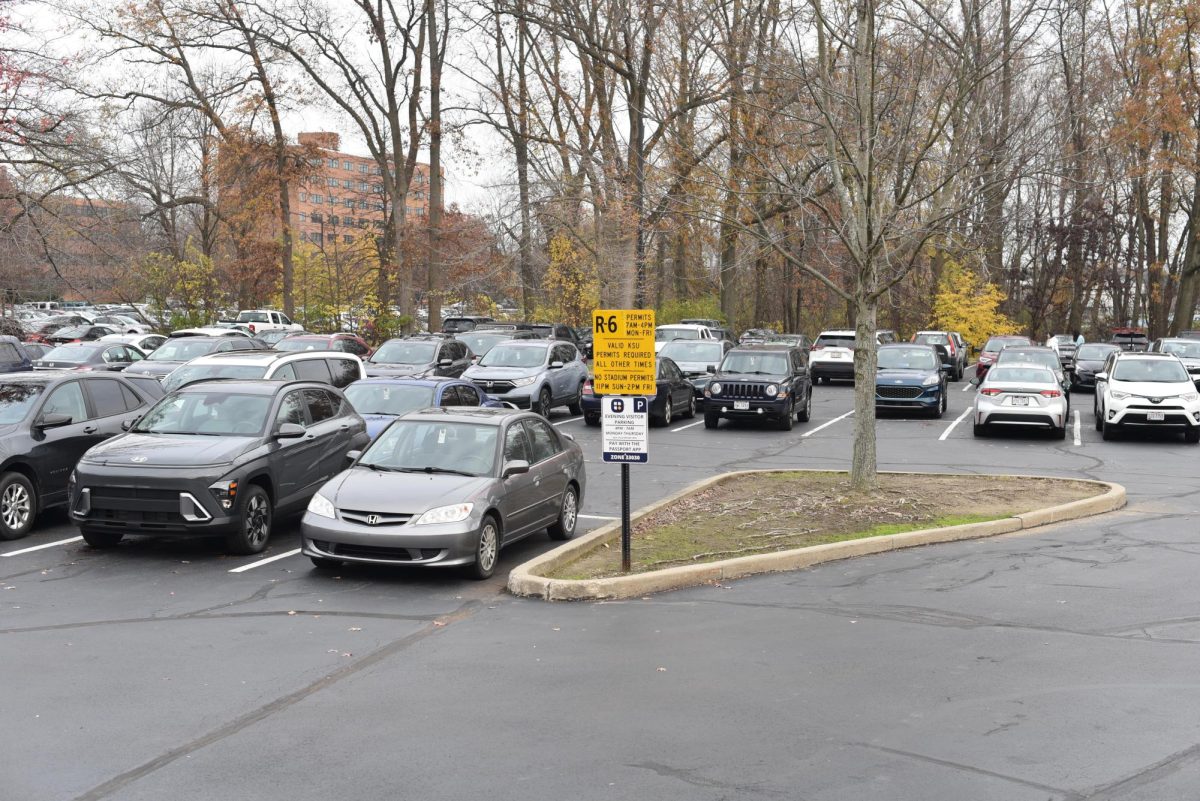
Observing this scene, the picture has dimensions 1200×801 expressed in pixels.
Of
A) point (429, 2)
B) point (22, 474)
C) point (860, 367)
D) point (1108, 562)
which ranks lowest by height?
point (1108, 562)

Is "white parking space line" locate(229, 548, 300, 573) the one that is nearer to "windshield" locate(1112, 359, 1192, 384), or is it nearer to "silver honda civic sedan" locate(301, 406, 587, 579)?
"silver honda civic sedan" locate(301, 406, 587, 579)

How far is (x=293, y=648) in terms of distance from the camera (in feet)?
25.9

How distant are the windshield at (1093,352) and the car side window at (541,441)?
87.5ft

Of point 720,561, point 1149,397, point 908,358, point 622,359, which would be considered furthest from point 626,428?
point 908,358

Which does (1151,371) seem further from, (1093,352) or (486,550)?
(486,550)

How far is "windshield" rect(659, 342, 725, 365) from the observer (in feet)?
91.7

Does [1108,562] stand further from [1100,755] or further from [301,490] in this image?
[301,490]

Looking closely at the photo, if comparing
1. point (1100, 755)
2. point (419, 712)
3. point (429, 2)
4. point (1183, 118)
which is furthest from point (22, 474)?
point (1183, 118)

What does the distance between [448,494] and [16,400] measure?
5725mm

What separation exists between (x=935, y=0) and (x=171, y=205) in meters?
33.8

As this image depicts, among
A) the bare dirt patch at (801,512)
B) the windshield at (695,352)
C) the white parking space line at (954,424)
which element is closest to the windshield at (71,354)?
the windshield at (695,352)

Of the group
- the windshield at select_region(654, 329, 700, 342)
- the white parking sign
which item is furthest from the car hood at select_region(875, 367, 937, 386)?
the white parking sign

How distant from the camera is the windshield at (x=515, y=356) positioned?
985 inches

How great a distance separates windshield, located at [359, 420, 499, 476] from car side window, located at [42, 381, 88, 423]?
13.4 feet
